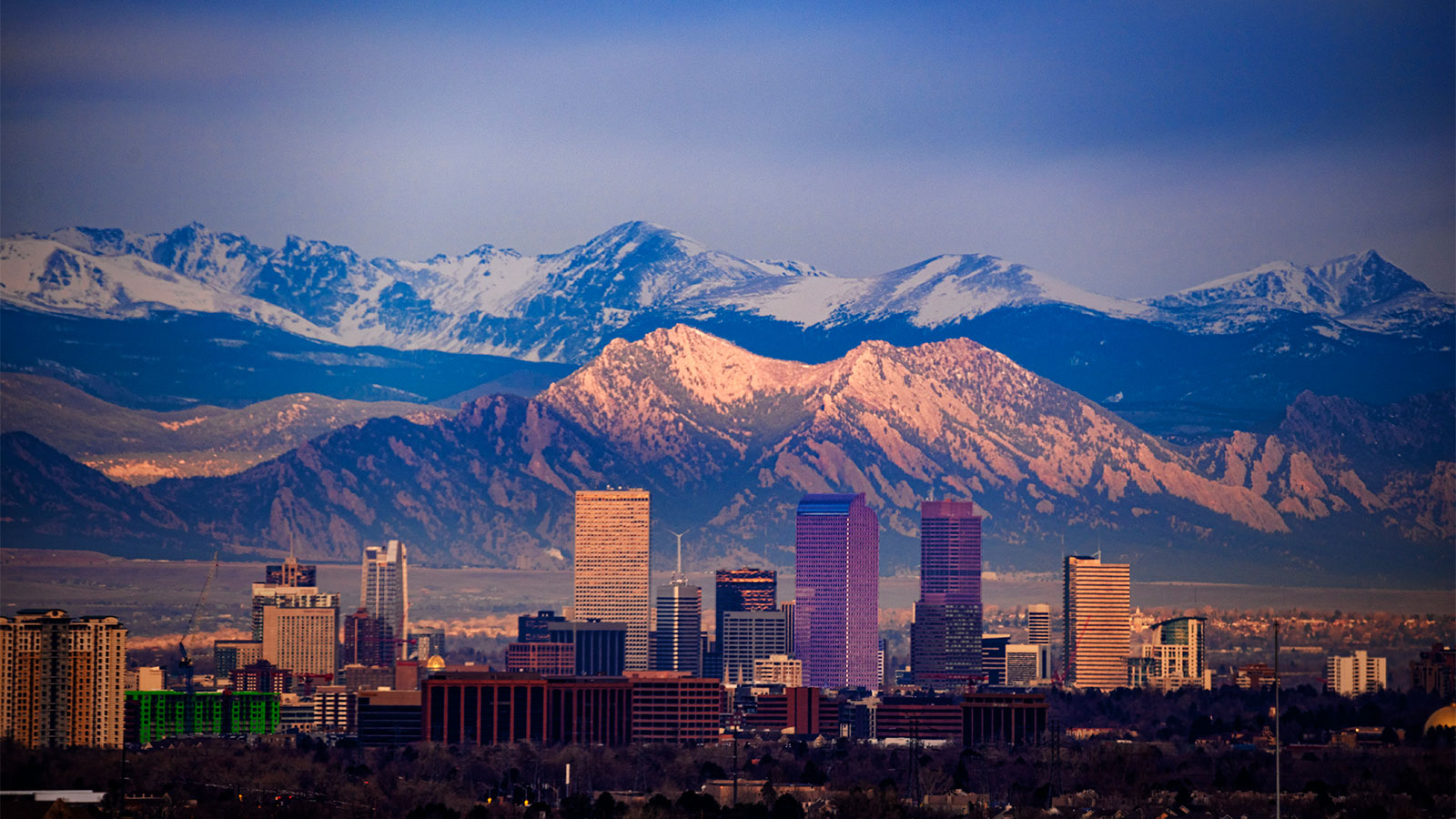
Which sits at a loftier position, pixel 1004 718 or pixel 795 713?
pixel 1004 718

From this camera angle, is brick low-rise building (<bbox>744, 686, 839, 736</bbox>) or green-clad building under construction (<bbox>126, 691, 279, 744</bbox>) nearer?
green-clad building under construction (<bbox>126, 691, 279, 744</bbox>)

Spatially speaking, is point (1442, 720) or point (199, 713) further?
point (199, 713)

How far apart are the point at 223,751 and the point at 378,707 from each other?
28402mm

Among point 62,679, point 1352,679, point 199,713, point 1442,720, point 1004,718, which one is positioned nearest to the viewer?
point 62,679

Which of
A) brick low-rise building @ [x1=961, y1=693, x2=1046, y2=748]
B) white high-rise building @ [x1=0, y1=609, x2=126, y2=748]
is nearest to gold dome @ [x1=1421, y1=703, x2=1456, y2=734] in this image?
brick low-rise building @ [x1=961, y1=693, x2=1046, y2=748]

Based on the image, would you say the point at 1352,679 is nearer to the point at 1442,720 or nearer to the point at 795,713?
the point at 795,713

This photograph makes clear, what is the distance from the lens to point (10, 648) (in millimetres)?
140125

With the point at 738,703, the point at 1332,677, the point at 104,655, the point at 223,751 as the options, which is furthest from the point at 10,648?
the point at 1332,677

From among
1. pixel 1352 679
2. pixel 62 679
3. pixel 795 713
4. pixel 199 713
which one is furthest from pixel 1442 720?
pixel 62 679

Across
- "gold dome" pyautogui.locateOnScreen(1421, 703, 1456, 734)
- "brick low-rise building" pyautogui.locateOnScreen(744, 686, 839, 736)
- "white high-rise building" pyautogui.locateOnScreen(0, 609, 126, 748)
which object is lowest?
"brick low-rise building" pyautogui.locateOnScreen(744, 686, 839, 736)

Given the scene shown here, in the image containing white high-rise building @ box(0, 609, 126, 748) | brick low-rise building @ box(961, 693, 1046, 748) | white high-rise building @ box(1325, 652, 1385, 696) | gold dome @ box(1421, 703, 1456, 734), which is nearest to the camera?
white high-rise building @ box(0, 609, 126, 748)

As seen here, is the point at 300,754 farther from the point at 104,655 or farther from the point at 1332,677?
the point at 1332,677

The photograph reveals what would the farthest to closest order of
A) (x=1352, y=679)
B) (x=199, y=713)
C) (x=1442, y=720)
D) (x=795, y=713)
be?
(x=1352, y=679) < (x=795, y=713) < (x=199, y=713) < (x=1442, y=720)

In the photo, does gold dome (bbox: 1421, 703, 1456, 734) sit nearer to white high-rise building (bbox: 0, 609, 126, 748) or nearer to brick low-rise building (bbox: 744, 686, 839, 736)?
brick low-rise building (bbox: 744, 686, 839, 736)
